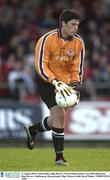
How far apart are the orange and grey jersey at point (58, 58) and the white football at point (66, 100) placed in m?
0.28

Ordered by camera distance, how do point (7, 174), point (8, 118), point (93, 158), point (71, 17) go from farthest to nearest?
point (8, 118), point (93, 158), point (71, 17), point (7, 174)

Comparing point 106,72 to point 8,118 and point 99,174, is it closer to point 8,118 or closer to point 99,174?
point 8,118

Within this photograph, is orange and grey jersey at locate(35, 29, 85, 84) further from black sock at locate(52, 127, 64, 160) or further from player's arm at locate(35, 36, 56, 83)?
black sock at locate(52, 127, 64, 160)

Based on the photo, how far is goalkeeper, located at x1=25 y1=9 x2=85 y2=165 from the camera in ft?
36.5

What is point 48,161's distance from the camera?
39.4 ft

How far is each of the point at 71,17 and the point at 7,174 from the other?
286cm

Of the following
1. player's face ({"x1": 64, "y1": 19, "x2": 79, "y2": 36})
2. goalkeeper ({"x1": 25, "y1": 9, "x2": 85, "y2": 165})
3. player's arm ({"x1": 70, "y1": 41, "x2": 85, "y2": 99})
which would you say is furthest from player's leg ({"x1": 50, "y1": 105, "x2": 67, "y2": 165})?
player's face ({"x1": 64, "y1": 19, "x2": 79, "y2": 36})

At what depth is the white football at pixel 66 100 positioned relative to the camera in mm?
10992

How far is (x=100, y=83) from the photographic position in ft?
63.3

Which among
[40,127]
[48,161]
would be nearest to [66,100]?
[40,127]

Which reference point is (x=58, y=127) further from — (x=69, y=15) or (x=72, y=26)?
(x=69, y=15)

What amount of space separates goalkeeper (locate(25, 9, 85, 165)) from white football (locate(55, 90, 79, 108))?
70 mm

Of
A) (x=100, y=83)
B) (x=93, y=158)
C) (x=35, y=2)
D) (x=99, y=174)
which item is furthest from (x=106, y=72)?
(x=99, y=174)

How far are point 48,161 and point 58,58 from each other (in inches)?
65.8
